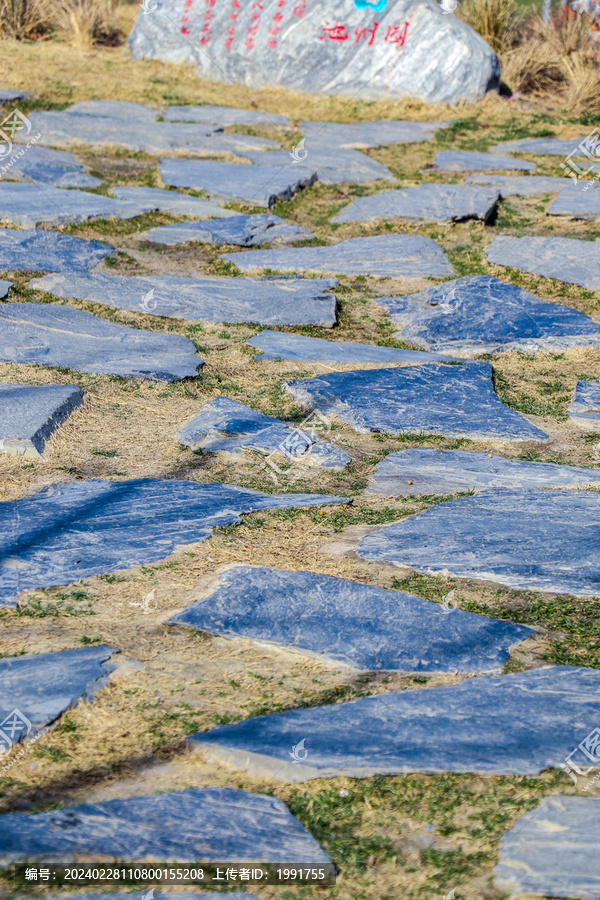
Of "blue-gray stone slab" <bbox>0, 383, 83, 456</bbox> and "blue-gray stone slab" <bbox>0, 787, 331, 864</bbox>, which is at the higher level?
"blue-gray stone slab" <bbox>0, 383, 83, 456</bbox>

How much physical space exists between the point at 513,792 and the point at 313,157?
6132 mm

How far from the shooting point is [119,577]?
233 centimetres

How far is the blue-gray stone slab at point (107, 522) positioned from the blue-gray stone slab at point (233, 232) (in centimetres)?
285

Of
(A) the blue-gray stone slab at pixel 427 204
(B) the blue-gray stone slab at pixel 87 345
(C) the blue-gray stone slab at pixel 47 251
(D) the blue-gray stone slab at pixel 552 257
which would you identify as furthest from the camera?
(A) the blue-gray stone slab at pixel 427 204

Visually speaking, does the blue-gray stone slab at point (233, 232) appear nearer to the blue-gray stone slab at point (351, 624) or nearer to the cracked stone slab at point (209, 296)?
the cracked stone slab at point (209, 296)

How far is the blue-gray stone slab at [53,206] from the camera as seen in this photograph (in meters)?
5.27

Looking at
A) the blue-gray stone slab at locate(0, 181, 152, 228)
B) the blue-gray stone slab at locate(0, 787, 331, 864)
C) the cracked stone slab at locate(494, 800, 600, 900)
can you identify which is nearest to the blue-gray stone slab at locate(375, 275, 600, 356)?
the blue-gray stone slab at locate(0, 181, 152, 228)

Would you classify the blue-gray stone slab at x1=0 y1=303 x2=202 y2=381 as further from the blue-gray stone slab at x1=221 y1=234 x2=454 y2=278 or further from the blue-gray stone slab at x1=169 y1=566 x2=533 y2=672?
the blue-gray stone slab at x1=169 y1=566 x2=533 y2=672

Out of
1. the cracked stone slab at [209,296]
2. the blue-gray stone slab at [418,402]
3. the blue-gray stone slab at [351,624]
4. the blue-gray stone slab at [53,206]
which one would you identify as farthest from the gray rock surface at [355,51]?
the blue-gray stone slab at [351,624]

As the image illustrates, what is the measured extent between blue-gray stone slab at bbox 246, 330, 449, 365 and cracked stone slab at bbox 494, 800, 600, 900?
255cm

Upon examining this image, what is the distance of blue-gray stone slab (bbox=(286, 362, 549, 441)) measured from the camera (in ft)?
11.0

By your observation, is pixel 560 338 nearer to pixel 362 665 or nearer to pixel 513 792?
pixel 362 665

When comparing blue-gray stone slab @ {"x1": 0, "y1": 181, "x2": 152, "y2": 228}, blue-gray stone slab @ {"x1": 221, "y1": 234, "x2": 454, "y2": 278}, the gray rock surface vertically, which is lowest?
blue-gray stone slab @ {"x1": 221, "y1": 234, "x2": 454, "y2": 278}

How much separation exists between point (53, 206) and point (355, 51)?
15.0 feet
